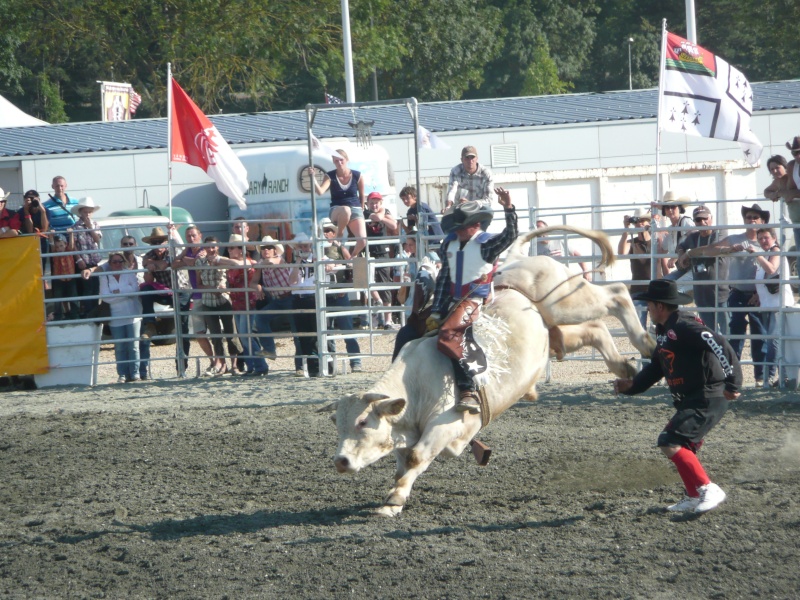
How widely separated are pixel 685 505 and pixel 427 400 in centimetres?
159

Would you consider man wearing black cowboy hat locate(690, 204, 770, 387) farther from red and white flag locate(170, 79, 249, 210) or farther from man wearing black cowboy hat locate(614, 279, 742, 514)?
red and white flag locate(170, 79, 249, 210)

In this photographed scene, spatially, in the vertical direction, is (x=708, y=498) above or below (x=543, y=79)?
below

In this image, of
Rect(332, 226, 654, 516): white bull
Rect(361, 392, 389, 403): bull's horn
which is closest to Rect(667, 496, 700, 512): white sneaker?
Rect(332, 226, 654, 516): white bull

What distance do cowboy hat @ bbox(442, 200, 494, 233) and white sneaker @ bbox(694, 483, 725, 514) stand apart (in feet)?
6.71

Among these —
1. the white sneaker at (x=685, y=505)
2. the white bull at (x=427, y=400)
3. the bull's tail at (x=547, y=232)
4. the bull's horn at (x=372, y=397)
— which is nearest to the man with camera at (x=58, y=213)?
the bull's tail at (x=547, y=232)

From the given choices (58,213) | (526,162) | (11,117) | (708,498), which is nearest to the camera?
(708,498)

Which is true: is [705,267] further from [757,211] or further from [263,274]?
[263,274]

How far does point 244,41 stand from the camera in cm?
3291

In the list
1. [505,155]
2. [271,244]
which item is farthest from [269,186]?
[271,244]

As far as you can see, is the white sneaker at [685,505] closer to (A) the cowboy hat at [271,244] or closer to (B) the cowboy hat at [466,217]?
(B) the cowboy hat at [466,217]

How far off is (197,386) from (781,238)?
6144 mm

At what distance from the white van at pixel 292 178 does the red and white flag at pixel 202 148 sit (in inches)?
162

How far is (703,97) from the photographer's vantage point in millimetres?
11234

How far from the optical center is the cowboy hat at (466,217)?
6.55m
